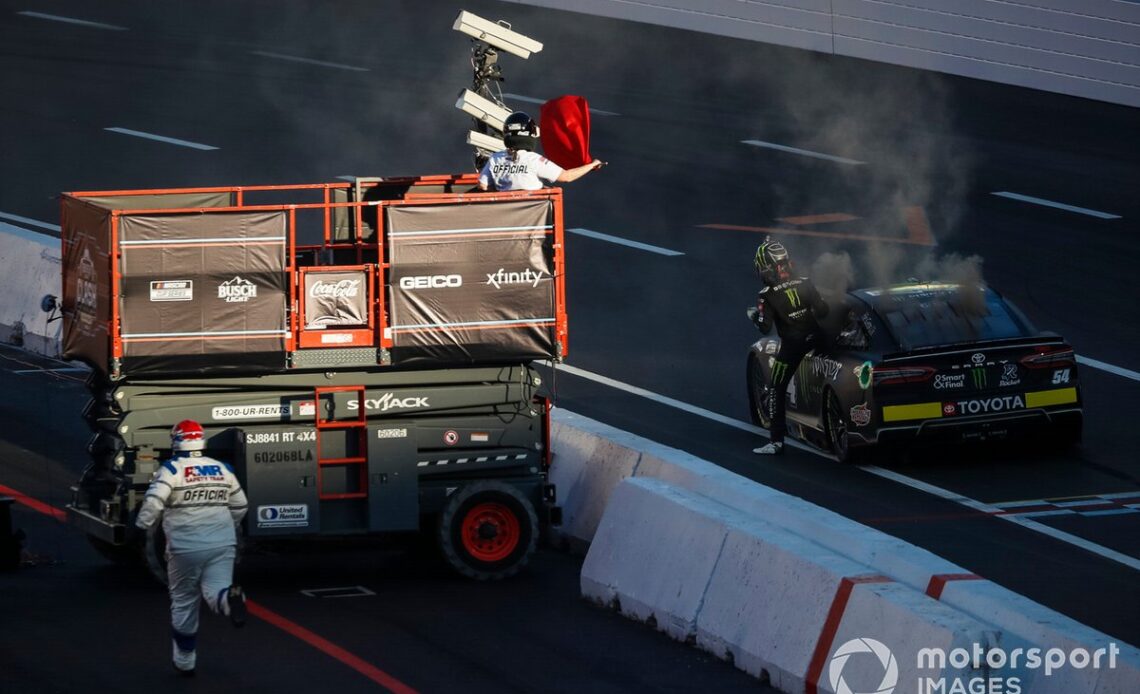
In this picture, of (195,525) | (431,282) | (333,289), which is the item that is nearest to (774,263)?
(431,282)

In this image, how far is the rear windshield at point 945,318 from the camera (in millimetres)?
18391

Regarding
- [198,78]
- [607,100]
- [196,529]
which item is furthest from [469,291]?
[198,78]

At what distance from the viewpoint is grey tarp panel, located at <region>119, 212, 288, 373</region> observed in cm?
1488

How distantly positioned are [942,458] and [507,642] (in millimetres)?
6318

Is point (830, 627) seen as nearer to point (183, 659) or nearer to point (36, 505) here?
point (183, 659)

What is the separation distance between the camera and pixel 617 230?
28250 mm

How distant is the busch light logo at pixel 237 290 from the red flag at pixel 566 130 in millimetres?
3690

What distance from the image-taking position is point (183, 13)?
41.6 metres

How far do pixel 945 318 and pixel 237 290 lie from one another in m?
6.88

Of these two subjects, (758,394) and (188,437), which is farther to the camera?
(758,394)

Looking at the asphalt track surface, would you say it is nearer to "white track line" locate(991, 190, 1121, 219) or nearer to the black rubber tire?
"white track line" locate(991, 190, 1121, 219)

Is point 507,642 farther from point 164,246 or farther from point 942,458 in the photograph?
point 942,458

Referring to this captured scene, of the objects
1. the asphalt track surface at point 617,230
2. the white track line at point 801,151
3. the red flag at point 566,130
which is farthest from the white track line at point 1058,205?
the red flag at point 566,130

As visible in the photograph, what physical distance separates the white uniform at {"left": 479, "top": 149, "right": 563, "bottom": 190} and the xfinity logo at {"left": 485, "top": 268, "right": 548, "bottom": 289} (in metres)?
1.06
